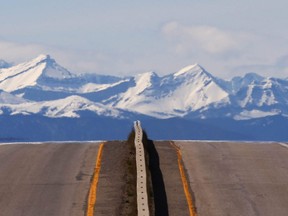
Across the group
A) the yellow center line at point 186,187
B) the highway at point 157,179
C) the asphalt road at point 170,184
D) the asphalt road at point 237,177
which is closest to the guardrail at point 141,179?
the highway at point 157,179

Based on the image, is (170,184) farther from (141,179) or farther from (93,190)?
(93,190)

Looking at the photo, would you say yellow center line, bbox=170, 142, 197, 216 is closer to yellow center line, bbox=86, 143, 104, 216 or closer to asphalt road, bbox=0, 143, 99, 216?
yellow center line, bbox=86, 143, 104, 216

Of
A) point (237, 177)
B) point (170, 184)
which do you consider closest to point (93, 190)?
point (170, 184)

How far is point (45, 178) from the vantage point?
888 inches

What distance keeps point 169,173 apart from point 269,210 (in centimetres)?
405

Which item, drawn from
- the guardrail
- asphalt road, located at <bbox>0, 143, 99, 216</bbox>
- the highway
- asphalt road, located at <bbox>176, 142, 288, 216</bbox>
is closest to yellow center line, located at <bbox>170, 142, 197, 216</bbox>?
the highway

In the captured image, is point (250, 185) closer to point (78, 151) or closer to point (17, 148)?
point (78, 151)

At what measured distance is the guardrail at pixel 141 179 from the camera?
17.6m

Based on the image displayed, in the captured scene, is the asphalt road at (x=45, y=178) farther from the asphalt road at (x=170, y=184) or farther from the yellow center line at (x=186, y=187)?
the yellow center line at (x=186, y=187)

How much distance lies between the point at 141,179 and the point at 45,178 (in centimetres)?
344

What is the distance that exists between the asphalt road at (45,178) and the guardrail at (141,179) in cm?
128

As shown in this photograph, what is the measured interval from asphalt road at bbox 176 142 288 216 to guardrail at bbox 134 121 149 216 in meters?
1.25

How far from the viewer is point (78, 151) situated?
27469mm

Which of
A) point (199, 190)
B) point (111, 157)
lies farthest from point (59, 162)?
point (199, 190)
